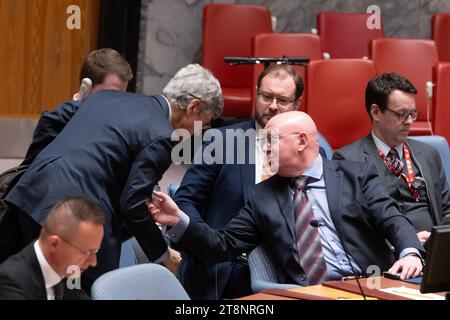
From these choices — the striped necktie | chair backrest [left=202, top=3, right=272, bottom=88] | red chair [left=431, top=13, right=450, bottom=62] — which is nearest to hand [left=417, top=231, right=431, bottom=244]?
the striped necktie

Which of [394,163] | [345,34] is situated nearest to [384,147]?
[394,163]

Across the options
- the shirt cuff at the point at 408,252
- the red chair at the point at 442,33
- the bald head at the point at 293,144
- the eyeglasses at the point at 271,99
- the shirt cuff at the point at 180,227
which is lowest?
the shirt cuff at the point at 408,252

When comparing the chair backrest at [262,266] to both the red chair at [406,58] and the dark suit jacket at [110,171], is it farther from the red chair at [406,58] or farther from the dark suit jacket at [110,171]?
the red chair at [406,58]

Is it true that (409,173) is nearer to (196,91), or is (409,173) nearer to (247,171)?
(247,171)

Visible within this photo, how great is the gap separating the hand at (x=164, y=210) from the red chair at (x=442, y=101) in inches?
116

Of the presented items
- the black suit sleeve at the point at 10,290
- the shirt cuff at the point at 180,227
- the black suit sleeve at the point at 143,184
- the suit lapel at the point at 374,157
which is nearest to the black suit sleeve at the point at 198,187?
the shirt cuff at the point at 180,227

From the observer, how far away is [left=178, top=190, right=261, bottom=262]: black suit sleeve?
3357 millimetres

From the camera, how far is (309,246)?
3.40m

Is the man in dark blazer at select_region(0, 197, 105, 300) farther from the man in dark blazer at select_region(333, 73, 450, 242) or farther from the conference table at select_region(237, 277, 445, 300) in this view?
the man in dark blazer at select_region(333, 73, 450, 242)

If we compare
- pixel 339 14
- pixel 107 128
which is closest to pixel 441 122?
pixel 339 14

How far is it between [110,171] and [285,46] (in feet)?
10.6

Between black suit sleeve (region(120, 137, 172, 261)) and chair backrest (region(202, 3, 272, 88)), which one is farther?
chair backrest (region(202, 3, 272, 88))

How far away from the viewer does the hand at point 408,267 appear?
124 inches

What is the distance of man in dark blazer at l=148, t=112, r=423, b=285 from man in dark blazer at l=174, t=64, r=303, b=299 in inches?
9.3
